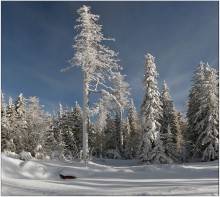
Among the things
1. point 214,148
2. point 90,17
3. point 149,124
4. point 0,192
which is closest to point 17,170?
point 0,192

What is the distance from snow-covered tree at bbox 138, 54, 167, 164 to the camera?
3500cm

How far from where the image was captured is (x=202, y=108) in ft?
122

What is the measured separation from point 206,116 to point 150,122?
671 cm

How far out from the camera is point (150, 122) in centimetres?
3566

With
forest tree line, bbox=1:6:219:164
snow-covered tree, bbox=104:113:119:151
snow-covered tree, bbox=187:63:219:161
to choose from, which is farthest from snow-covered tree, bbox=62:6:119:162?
snow-covered tree, bbox=104:113:119:151

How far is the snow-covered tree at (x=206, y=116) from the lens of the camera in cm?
3556

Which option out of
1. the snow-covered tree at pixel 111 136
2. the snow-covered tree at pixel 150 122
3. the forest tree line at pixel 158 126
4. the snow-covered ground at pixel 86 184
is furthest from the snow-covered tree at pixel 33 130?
the snow-covered tree at pixel 111 136

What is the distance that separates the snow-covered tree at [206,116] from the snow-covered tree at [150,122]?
496cm

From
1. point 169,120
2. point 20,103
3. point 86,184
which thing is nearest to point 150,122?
point 169,120

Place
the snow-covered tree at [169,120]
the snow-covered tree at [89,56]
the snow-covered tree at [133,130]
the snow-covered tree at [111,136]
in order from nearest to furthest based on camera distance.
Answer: the snow-covered tree at [89,56], the snow-covered tree at [169,120], the snow-covered tree at [133,130], the snow-covered tree at [111,136]

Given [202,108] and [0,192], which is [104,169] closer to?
[0,192]

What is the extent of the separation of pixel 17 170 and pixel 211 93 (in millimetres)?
27934

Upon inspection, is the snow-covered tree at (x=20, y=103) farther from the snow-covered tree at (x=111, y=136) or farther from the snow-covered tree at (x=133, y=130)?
the snow-covered tree at (x=133, y=130)

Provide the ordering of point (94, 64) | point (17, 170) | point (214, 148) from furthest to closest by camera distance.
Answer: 1. point (214, 148)
2. point (94, 64)
3. point (17, 170)
